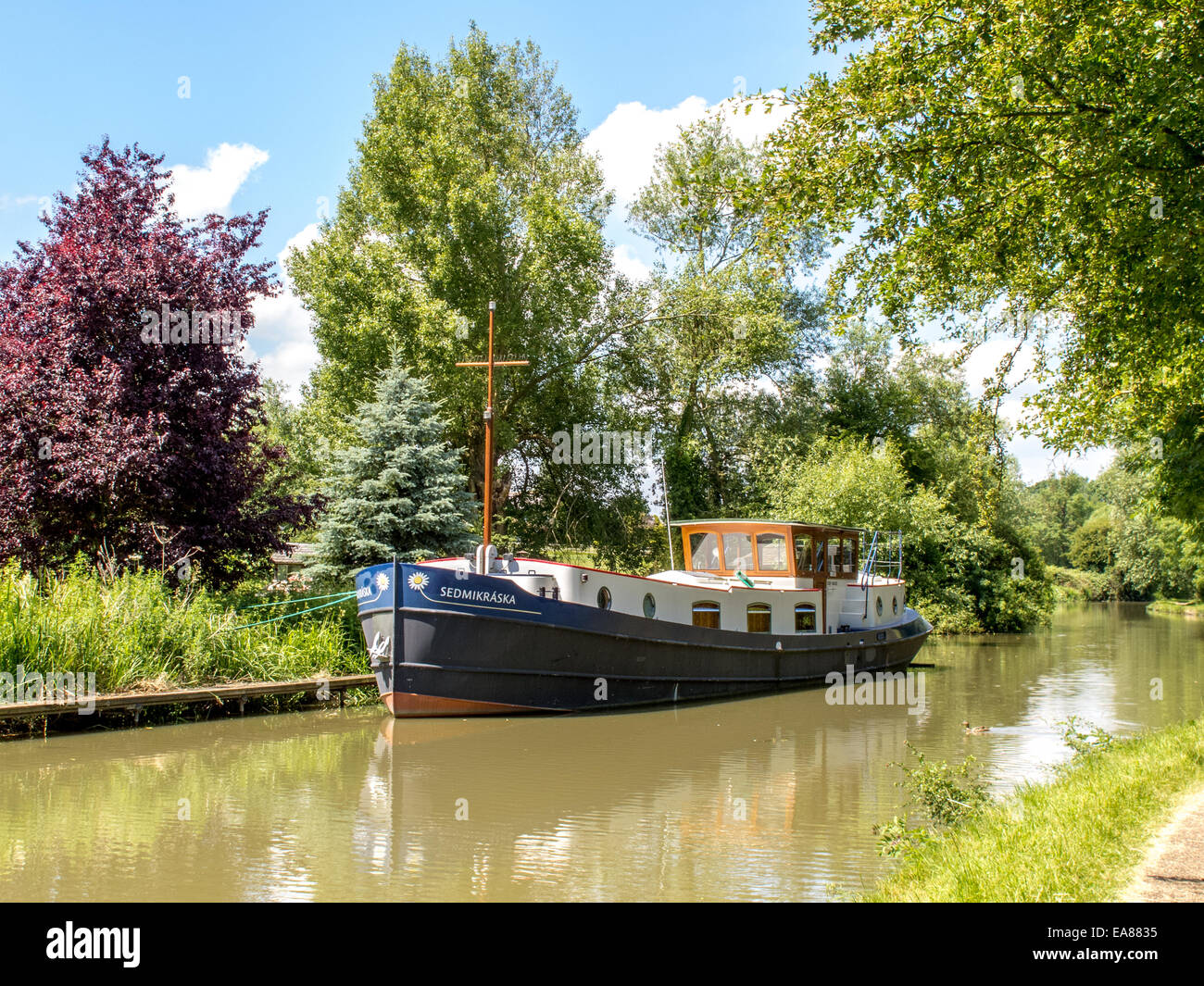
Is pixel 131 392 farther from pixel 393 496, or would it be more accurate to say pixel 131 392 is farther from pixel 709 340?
pixel 709 340

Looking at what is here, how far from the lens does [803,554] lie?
61.8ft

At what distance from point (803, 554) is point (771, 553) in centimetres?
64

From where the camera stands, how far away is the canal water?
22.9 ft

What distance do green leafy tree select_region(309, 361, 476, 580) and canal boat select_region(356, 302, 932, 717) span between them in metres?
1.64

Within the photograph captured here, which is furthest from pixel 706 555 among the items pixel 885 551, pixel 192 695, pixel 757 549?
pixel 885 551

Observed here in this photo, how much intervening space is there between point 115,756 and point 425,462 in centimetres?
838

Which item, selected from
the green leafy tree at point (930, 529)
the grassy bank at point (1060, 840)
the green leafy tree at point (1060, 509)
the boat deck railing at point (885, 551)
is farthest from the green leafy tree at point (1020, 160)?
the green leafy tree at point (1060, 509)

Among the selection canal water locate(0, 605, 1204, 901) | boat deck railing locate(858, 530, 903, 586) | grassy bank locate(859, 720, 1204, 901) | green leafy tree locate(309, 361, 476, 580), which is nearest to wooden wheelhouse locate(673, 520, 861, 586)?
canal water locate(0, 605, 1204, 901)

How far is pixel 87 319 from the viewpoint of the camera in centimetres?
1462

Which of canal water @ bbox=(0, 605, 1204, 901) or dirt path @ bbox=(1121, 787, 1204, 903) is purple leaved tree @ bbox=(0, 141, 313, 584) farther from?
dirt path @ bbox=(1121, 787, 1204, 903)
